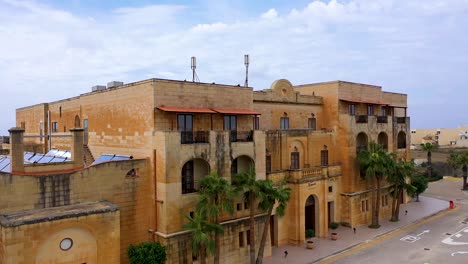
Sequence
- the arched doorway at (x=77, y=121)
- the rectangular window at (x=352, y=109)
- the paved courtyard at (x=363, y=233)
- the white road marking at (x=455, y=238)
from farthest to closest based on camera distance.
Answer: the rectangular window at (x=352, y=109) → the arched doorway at (x=77, y=121) → the white road marking at (x=455, y=238) → the paved courtyard at (x=363, y=233)

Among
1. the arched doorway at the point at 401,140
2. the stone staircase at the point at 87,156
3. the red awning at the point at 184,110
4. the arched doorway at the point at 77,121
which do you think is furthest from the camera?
the arched doorway at the point at 401,140

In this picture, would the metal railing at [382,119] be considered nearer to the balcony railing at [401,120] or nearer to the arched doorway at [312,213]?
the balcony railing at [401,120]

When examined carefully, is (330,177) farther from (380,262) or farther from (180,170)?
(180,170)

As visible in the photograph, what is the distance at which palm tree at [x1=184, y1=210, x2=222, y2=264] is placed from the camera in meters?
21.8

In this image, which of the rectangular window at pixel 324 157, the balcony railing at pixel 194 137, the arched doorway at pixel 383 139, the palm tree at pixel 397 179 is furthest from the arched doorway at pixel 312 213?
the balcony railing at pixel 194 137

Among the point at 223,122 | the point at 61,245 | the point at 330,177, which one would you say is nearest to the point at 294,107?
the point at 330,177

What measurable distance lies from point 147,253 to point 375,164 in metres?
23.6

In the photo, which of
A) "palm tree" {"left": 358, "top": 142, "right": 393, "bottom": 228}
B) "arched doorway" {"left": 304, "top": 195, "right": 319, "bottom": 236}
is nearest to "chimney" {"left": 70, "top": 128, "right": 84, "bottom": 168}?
"arched doorway" {"left": 304, "top": 195, "right": 319, "bottom": 236}

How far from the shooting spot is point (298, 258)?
94.0 feet

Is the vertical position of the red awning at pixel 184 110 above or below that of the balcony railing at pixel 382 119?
above

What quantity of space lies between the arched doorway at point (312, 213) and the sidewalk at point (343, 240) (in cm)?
149

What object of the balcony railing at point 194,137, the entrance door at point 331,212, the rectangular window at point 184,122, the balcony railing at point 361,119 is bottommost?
the entrance door at point 331,212

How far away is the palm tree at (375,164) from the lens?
3581cm

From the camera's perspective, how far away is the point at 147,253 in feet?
71.8
